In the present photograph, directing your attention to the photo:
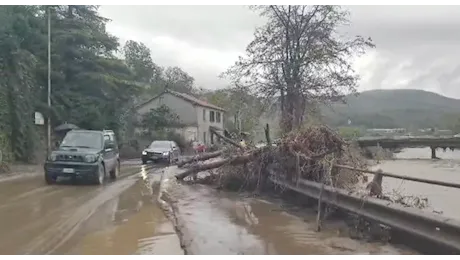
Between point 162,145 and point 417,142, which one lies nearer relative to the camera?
point 162,145

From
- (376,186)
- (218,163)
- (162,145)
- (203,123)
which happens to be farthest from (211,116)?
(376,186)

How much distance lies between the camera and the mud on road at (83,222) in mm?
7691

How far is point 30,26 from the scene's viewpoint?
34438 mm

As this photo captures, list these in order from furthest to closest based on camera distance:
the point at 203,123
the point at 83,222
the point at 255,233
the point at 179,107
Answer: the point at 203,123, the point at 179,107, the point at 83,222, the point at 255,233

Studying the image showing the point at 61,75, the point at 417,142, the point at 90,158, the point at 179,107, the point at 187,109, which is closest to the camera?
the point at 90,158

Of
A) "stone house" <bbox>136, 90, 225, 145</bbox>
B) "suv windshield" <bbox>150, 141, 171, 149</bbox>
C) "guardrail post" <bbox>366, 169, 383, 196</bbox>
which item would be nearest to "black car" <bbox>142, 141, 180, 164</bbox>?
"suv windshield" <bbox>150, 141, 171, 149</bbox>

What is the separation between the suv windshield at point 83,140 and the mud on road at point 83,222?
2.71 meters

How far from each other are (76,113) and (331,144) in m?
28.8

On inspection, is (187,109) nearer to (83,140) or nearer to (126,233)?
(83,140)

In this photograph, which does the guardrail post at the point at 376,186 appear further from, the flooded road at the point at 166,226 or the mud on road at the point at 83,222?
the mud on road at the point at 83,222

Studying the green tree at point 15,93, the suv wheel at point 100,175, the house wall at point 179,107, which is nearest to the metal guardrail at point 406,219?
the suv wheel at point 100,175

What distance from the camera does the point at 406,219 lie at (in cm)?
738

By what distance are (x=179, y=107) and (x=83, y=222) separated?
5767 centimetres

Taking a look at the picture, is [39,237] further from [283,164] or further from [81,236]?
[283,164]
